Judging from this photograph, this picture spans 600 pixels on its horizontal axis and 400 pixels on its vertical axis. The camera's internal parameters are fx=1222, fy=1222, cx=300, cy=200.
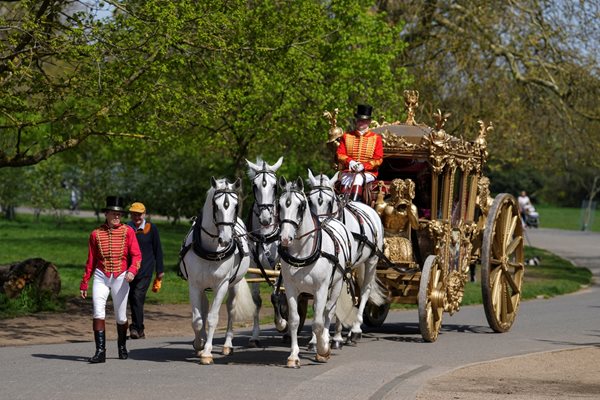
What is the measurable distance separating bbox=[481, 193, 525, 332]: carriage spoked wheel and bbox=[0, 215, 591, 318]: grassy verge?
4.89m

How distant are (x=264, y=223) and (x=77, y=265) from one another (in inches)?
708

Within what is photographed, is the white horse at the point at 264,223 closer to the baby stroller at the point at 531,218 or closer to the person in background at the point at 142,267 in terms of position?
the person in background at the point at 142,267

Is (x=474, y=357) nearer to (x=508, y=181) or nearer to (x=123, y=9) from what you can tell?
(x=123, y=9)

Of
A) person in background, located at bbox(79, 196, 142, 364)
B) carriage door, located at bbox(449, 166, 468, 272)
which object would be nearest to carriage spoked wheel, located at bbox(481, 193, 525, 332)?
carriage door, located at bbox(449, 166, 468, 272)

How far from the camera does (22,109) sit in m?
17.3

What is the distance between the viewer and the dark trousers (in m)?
16.0

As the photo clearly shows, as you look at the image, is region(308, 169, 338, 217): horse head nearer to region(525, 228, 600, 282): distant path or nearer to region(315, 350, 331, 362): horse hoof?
region(315, 350, 331, 362): horse hoof

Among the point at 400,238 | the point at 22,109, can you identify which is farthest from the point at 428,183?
the point at 22,109

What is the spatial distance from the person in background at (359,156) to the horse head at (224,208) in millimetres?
2997

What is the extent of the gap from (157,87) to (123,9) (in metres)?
1.59

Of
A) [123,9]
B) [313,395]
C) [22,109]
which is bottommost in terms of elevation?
[313,395]

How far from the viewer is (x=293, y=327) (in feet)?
42.2

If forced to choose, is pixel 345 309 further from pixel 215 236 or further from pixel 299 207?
pixel 215 236

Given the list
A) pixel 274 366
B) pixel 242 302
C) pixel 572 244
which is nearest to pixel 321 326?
pixel 274 366
